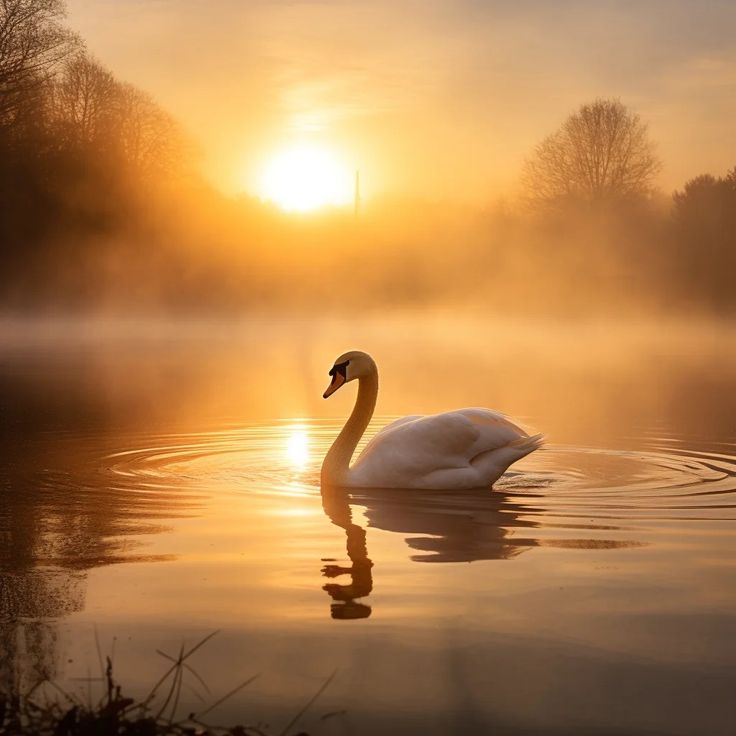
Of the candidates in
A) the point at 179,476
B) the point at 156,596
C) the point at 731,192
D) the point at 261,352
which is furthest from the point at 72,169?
the point at 156,596

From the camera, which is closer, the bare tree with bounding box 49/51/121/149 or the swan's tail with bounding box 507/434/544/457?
the swan's tail with bounding box 507/434/544/457

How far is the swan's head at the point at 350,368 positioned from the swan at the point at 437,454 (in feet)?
2.04

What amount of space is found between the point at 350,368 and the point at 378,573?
394 cm

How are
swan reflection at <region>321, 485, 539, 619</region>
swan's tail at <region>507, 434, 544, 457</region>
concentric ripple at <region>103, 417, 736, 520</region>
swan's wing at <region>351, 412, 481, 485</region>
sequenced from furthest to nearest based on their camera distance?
swan's tail at <region>507, 434, 544, 457</region>, swan's wing at <region>351, 412, 481, 485</region>, concentric ripple at <region>103, 417, 736, 520</region>, swan reflection at <region>321, 485, 539, 619</region>

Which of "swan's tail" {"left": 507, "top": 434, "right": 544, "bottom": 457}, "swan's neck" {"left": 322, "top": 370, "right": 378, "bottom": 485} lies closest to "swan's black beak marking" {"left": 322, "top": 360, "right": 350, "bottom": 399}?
"swan's neck" {"left": 322, "top": 370, "right": 378, "bottom": 485}

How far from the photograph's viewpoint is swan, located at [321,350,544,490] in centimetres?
921

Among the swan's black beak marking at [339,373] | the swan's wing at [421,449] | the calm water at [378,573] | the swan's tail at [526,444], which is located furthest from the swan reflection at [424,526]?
the swan's black beak marking at [339,373]

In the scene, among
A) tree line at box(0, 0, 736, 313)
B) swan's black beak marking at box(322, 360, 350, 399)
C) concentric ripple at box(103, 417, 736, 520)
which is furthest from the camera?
tree line at box(0, 0, 736, 313)

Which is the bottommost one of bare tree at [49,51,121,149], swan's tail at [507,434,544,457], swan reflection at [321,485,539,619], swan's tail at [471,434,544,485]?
swan reflection at [321,485,539,619]

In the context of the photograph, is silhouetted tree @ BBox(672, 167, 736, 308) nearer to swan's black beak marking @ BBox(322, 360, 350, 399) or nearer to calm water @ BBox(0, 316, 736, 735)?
calm water @ BBox(0, 316, 736, 735)

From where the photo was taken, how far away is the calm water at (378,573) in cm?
441

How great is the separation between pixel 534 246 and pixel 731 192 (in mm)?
10576

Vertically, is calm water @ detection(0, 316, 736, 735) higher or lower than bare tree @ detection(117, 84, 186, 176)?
lower

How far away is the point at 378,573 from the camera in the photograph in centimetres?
632
